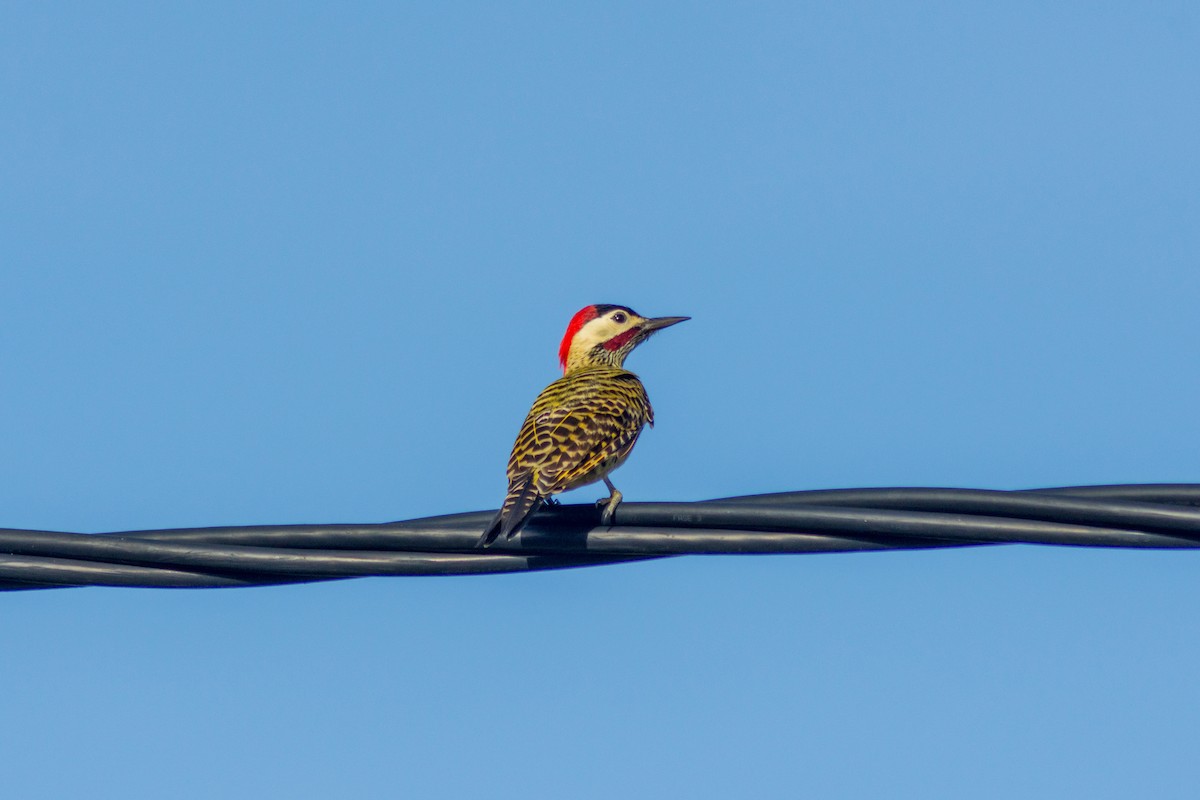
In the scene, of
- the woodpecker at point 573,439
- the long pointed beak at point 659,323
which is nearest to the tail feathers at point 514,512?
the woodpecker at point 573,439

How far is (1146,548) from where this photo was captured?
524 cm

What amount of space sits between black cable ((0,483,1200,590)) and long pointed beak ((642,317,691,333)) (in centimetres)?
670

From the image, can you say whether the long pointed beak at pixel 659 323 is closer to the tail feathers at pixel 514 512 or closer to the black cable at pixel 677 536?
the tail feathers at pixel 514 512

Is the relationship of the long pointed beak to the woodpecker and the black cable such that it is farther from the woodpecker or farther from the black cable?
the black cable

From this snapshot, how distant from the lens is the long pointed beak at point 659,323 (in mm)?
12289

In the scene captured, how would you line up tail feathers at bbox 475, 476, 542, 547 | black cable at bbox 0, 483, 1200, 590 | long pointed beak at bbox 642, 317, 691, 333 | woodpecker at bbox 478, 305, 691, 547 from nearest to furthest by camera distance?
black cable at bbox 0, 483, 1200, 590 < tail feathers at bbox 475, 476, 542, 547 < woodpecker at bbox 478, 305, 691, 547 < long pointed beak at bbox 642, 317, 691, 333

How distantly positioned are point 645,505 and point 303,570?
1.36 m

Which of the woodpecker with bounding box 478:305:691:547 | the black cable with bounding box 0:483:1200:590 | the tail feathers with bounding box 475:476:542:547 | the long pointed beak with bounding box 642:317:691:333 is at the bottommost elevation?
the black cable with bounding box 0:483:1200:590

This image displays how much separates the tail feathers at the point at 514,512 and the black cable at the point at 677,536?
115 millimetres

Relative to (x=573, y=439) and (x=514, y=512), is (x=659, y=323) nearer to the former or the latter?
(x=573, y=439)

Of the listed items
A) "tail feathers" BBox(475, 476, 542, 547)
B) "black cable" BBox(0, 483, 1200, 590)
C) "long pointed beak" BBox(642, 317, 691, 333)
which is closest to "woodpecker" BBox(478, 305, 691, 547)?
"tail feathers" BBox(475, 476, 542, 547)

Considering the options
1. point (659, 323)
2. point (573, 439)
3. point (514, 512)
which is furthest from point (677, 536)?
point (659, 323)

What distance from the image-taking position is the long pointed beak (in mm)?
12289

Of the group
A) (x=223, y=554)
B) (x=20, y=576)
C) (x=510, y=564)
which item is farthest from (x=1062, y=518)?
(x=20, y=576)
